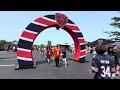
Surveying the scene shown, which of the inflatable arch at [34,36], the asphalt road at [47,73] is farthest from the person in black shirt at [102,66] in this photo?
the inflatable arch at [34,36]

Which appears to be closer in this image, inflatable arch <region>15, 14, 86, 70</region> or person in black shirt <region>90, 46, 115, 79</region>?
person in black shirt <region>90, 46, 115, 79</region>

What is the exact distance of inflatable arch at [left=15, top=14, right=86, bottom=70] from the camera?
750 inches

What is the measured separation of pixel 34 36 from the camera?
20234 millimetres

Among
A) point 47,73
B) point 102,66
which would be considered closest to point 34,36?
point 47,73

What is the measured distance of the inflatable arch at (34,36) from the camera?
62.5 feet

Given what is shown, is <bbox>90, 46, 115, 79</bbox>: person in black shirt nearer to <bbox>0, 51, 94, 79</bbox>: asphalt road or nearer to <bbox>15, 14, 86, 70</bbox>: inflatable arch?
<bbox>0, 51, 94, 79</bbox>: asphalt road

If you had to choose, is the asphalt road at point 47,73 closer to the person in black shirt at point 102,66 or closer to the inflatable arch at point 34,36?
the inflatable arch at point 34,36

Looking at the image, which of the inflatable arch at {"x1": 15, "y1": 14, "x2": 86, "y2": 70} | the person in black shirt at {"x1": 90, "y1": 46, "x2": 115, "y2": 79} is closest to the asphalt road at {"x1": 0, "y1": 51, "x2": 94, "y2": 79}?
the inflatable arch at {"x1": 15, "y1": 14, "x2": 86, "y2": 70}

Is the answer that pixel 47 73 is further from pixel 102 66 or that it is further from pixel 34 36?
pixel 102 66

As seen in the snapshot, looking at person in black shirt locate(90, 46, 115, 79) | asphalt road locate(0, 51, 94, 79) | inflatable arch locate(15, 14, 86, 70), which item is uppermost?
inflatable arch locate(15, 14, 86, 70)
